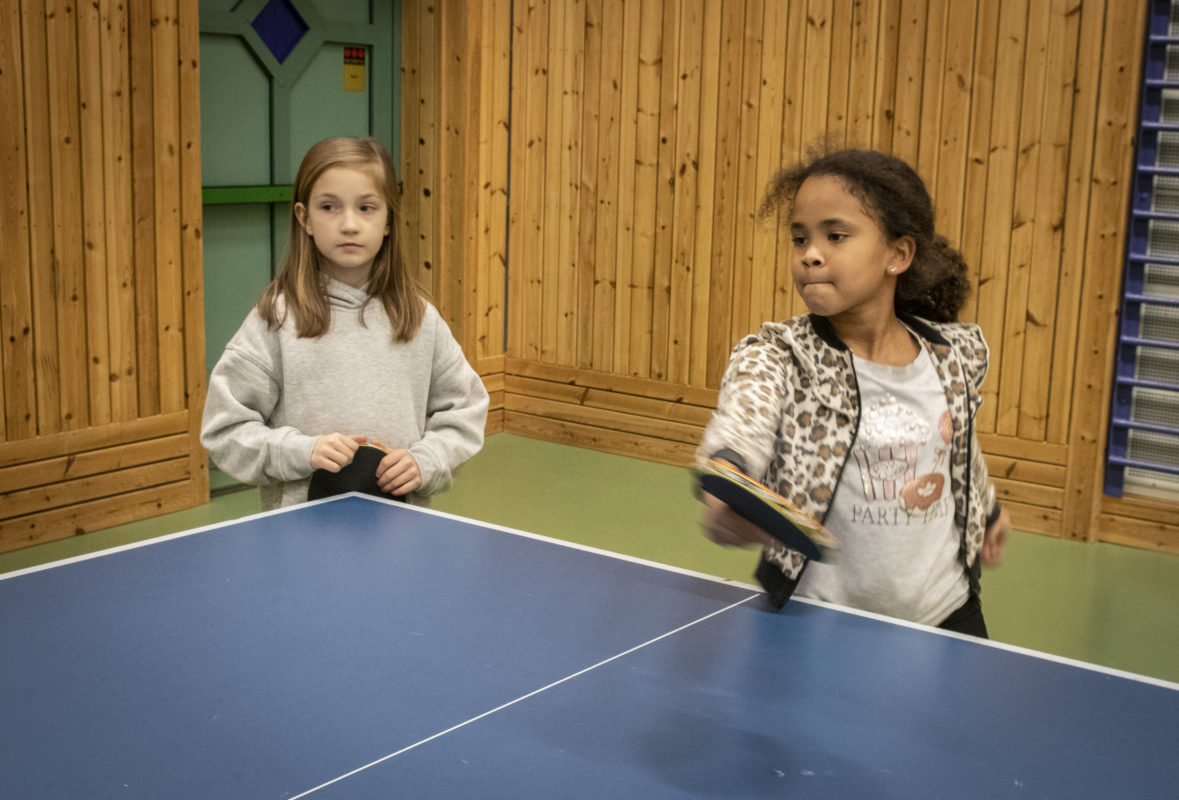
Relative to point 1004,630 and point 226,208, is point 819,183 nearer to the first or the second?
point 1004,630

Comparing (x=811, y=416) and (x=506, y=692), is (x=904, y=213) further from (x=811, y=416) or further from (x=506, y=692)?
(x=506, y=692)

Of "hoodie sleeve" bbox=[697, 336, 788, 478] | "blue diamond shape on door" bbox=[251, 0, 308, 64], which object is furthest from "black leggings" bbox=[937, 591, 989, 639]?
"blue diamond shape on door" bbox=[251, 0, 308, 64]

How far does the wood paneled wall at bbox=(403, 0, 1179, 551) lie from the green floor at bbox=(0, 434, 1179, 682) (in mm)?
382

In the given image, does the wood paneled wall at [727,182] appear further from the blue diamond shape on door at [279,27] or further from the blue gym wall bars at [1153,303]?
the blue diamond shape on door at [279,27]

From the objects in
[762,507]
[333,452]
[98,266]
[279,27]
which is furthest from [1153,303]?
[98,266]

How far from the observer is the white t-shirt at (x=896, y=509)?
2209mm

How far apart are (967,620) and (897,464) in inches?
12.9

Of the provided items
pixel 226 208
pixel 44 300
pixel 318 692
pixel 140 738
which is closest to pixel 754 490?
pixel 318 692

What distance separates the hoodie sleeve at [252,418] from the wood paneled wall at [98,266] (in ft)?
7.41

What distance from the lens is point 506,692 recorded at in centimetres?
171

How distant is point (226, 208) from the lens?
18.6 ft

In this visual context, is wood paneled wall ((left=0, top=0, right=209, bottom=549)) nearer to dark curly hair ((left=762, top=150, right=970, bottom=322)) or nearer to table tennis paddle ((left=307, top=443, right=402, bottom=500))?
table tennis paddle ((left=307, top=443, right=402, bottom=500))

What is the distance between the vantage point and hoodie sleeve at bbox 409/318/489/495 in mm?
2850

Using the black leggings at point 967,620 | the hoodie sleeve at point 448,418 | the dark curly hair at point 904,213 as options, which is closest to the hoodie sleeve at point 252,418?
the hoodie sleeve at point 448,418
